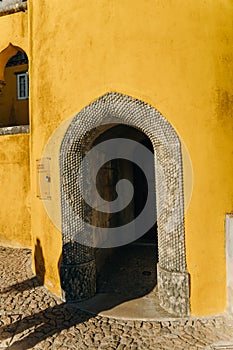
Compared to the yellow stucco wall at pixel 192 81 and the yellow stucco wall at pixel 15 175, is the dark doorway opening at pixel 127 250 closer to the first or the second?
the yellow stucco wall at pixel 192 81

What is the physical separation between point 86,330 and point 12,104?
36.4 ft

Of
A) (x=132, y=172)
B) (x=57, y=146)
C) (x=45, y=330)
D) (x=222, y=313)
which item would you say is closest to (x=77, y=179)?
(x=57, y=146)

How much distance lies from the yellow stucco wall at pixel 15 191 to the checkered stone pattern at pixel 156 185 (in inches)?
135

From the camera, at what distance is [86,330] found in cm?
438

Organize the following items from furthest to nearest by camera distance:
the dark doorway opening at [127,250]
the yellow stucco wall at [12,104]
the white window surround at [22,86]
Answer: the yellow stucco wall at [12,104]
the white window surround at [22,86]
the dark doorway opening at [127,250]

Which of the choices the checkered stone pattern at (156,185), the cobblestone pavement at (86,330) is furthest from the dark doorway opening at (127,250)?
the cobblestone pavement at (86,330)

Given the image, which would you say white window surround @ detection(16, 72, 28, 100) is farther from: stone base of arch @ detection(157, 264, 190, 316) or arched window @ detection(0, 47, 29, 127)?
stone base of arch @ detection(157, 264, 190, 316)

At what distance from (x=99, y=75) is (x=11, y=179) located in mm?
5088

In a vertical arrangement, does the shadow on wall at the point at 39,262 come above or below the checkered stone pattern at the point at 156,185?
below

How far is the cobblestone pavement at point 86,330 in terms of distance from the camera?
157 inches

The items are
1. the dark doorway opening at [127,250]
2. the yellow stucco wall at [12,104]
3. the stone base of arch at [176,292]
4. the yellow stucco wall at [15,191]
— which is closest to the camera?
the stone base of arch at [176,292]

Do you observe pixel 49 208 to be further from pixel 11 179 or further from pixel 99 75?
pixel 11 179

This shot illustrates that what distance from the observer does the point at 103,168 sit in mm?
7043

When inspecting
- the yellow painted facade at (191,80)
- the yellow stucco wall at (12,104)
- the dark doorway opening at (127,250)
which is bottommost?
the dark doorway opening at (127,250)
